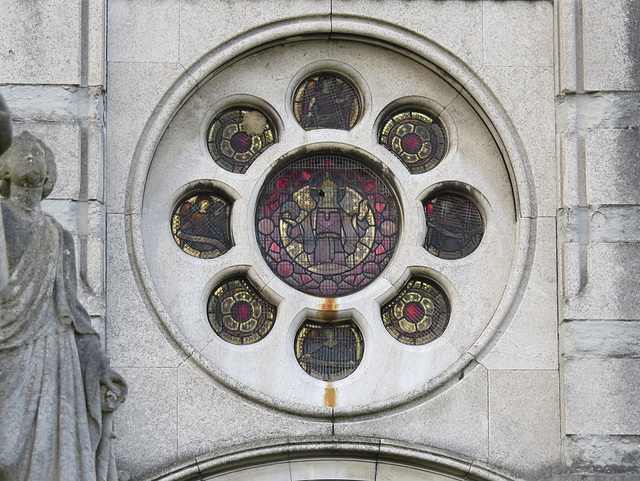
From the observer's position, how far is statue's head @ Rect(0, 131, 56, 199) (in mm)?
7898

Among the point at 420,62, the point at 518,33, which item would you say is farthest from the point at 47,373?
the point at 518,33

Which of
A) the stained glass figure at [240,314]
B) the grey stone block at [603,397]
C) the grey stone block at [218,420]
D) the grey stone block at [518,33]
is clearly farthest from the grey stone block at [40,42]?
the grey stone block at [603,397]

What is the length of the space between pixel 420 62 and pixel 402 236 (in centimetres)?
106

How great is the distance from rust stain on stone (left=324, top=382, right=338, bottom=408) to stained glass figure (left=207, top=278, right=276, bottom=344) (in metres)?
0.50

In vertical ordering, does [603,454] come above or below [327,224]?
below

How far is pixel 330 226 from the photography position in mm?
10930

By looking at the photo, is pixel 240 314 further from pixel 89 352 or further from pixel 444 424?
pixel 89 352

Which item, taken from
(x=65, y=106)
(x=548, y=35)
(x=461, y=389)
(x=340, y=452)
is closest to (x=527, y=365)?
(x=461, y=389)

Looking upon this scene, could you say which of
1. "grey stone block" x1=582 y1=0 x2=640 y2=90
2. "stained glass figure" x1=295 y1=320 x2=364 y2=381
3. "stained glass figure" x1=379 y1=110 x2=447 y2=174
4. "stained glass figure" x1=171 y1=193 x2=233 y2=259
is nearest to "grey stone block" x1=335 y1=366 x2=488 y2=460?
"stained glass figure" x1=295 y1=320 x2=364 y2=381

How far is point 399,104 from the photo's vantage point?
11078mm

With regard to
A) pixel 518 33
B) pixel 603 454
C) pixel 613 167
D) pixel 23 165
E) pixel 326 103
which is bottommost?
pixel 603 454

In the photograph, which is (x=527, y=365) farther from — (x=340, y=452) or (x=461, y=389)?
(x=340, y=452)

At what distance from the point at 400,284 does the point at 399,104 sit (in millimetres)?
1129

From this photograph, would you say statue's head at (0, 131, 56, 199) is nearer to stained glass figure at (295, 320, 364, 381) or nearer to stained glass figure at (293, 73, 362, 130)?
stained glass figure at (295, 320, 364, 381)
